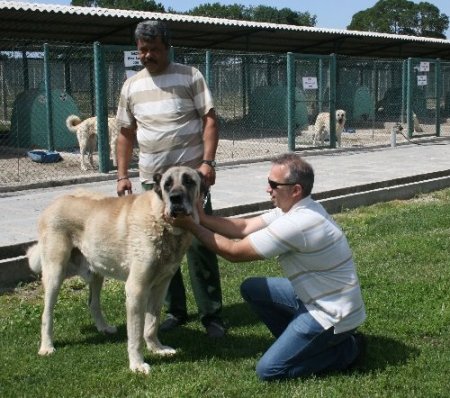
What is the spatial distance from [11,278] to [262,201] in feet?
13.3

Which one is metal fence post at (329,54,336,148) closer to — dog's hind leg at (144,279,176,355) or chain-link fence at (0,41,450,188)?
chain-link fence at (0,41,450,188)

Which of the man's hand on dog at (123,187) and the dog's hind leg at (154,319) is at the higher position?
the man's hand on dog at (123,187)

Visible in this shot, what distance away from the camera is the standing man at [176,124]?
183 inches

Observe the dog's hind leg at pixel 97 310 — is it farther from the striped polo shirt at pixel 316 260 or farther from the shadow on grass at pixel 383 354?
the shadow on grass at pixel 383 354

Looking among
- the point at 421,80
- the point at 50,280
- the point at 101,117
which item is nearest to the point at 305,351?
the point at 50,280

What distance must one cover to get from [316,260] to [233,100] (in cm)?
1590

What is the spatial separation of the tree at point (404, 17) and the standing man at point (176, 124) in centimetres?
9595

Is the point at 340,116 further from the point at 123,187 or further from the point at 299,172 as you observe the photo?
the point at 299,172

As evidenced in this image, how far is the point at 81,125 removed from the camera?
42.9 ft

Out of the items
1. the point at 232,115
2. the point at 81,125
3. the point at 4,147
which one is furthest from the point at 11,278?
the point at 232,115

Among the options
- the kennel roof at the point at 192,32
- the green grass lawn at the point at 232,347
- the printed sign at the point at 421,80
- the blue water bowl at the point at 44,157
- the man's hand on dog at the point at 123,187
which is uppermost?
the kennel roof at the point at 192,32

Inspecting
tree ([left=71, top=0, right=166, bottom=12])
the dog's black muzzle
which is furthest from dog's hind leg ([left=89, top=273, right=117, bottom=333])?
tree ([left=71, top=0, right=166, bottom=12])

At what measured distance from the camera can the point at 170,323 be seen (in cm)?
503

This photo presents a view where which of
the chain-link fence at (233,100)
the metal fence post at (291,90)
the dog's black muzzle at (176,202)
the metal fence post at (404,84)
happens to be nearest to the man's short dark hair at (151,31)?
the dog's black muzzle at (176,202)
